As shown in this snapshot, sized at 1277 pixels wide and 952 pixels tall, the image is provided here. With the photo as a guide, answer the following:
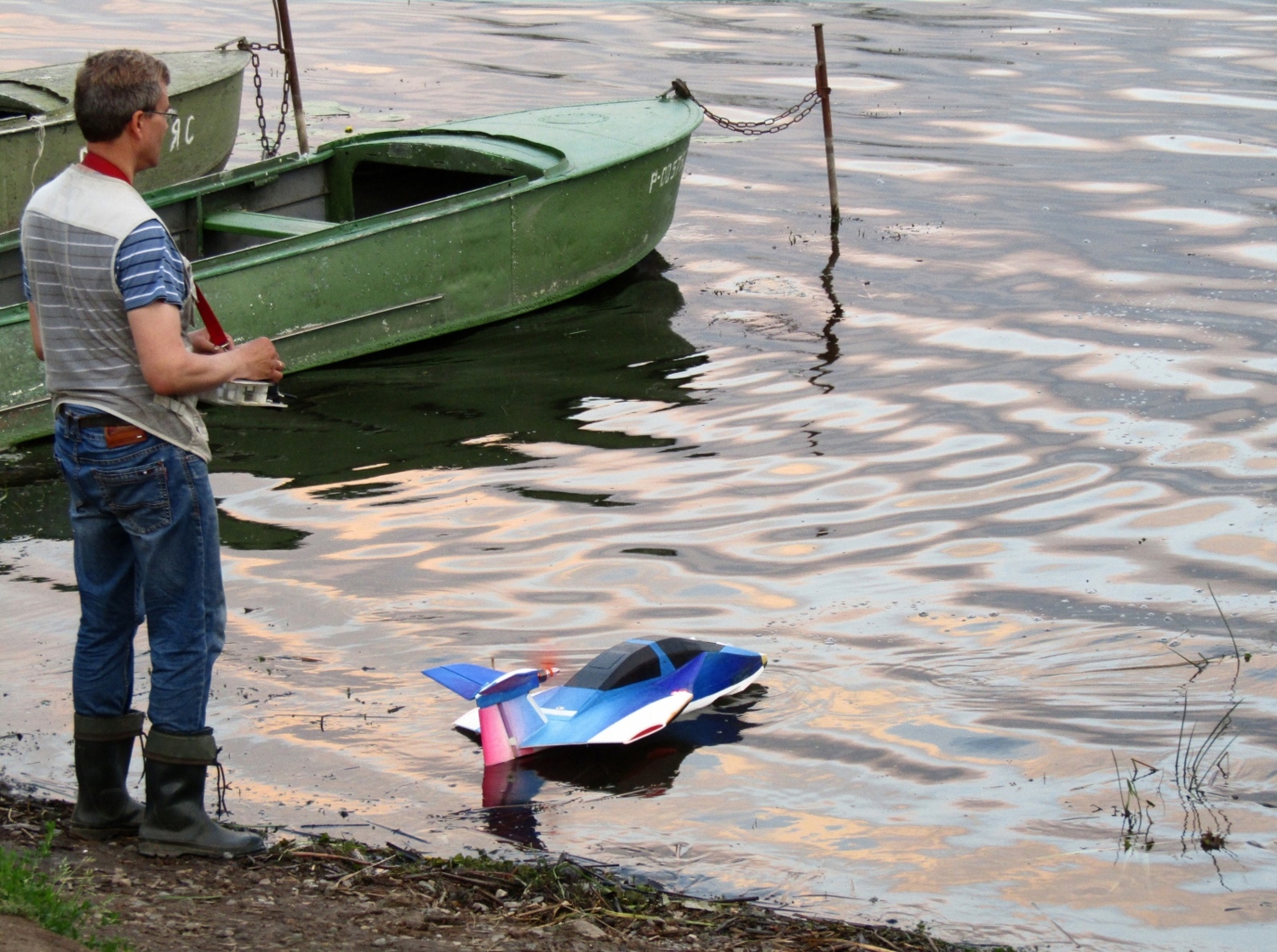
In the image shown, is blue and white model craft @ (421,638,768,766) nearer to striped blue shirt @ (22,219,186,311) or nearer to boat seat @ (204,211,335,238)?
striped blue shirt @ (22,219,186,311)

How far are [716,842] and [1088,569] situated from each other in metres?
3.05

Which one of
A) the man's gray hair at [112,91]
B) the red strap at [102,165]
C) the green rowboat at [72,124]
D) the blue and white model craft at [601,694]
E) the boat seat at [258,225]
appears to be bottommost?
the blue and white model craft at [601,694]

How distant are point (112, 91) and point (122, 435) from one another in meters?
0.87

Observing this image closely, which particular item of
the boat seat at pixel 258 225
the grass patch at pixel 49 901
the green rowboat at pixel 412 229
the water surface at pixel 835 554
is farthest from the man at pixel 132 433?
the boat seat at pixel 258 225

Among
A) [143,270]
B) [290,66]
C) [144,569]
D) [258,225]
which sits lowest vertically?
[258,225]

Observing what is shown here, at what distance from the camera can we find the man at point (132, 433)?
4004 mm

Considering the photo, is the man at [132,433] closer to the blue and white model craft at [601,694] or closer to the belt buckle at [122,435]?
the belt buckle at [122,435]

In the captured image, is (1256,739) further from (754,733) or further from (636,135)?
(636,135)

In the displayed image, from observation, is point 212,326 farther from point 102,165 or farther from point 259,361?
point 102,165

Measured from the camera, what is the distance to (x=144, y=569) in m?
4.22

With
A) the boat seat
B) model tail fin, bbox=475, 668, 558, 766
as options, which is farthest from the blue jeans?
the boat seat

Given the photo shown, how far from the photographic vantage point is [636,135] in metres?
12.5

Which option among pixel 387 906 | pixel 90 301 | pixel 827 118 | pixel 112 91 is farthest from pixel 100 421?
pixel 827 118

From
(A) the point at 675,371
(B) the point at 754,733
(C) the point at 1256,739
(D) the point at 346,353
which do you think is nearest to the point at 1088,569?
(C) the point at 1256,739
